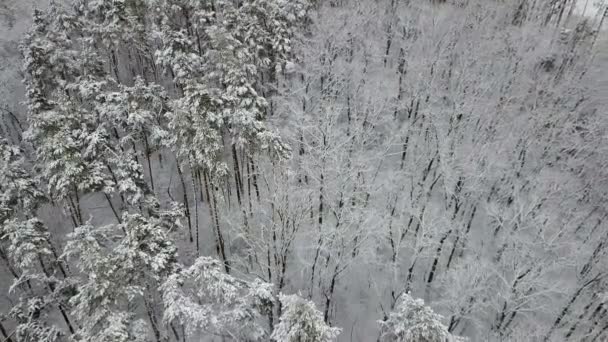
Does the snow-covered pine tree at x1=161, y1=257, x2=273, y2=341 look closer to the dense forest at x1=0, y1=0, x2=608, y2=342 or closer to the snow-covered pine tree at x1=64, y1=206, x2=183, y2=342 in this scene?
the dense forest at x1=0, y1=0, x2=608, y2=342

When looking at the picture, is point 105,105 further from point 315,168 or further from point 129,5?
point 315,168

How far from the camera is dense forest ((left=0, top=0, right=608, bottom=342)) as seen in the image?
20641mm

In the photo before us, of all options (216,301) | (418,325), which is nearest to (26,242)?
(216,301)

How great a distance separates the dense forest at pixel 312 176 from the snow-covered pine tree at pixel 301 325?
269 cm

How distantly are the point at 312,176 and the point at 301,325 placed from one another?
1084 centimetres

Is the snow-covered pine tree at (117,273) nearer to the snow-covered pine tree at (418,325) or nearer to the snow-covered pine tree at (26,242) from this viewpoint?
the snow-covered pine tree at (26,242)

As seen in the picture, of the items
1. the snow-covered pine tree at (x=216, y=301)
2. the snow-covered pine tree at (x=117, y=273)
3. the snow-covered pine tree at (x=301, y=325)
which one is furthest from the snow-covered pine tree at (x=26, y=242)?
the snow-covered pine tree at (x=301, y=325)

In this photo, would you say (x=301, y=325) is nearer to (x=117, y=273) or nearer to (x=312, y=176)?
(x=117, y=273)

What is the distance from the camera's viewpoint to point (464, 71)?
27.3 m

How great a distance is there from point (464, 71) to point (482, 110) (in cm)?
291

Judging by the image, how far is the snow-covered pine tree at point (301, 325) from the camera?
13.8 meters

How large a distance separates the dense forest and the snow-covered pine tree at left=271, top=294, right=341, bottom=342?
106 inches

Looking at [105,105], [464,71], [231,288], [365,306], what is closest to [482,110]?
[464,71]

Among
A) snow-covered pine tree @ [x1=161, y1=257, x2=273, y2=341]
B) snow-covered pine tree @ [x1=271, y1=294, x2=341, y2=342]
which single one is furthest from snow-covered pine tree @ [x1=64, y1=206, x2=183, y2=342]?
snow-covered pine tree @ [x1=271, y1=294, x2=341, y2=342]
